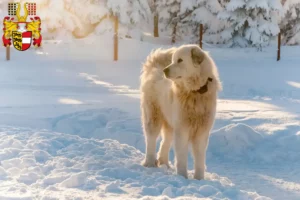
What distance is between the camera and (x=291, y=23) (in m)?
28.6

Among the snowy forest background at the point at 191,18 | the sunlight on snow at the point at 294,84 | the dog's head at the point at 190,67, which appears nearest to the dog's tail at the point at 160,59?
the dog's head at the point at 190,67

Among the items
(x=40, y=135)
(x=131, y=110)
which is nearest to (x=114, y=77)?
(x=131, y=110)

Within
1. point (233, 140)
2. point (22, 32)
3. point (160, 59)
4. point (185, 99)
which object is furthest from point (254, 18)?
point (185, 99)

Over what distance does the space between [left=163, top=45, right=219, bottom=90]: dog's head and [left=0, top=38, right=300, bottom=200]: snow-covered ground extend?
1171mm

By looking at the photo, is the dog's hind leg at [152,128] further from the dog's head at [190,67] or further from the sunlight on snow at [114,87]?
the sunlight on snow at [114,87]

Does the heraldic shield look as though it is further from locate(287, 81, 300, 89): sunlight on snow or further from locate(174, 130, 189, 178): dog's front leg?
locate(174, 130, 189, 178): dog's front leg

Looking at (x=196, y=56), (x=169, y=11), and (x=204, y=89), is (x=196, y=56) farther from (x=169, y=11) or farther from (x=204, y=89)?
(x=169, y=11)

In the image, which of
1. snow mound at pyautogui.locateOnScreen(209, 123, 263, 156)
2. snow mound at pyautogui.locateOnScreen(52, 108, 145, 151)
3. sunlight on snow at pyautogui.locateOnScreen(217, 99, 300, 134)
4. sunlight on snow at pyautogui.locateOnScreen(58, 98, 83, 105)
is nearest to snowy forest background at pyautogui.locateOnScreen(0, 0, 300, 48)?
sunlight on snow at pyautogui.locateOnScreen(217, 99, 300, 134)

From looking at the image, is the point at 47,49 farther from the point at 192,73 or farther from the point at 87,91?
the point at 192,73

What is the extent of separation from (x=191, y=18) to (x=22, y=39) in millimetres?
10939

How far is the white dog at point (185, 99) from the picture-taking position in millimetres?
5844

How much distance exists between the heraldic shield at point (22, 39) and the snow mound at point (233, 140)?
12.8 m

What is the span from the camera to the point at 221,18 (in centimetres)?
2547

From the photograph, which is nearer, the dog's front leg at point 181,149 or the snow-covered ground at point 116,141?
the snow-covered ground at point 116,141
